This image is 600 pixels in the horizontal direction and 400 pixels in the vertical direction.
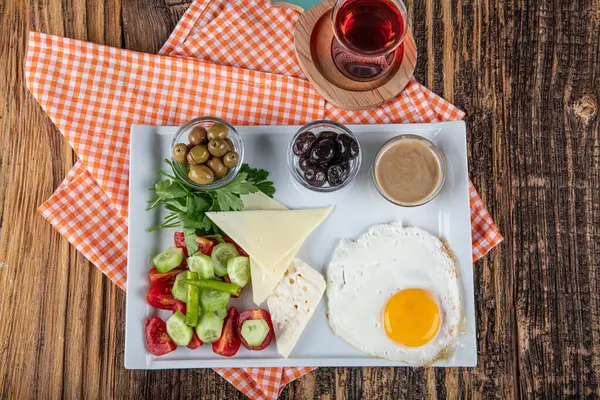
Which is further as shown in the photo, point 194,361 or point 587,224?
point 587,224

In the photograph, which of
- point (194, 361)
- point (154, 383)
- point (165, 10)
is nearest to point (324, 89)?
point (165, 10)

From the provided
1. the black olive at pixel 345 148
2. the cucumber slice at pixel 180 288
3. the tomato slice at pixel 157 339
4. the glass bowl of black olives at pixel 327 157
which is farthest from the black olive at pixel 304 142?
the tomato slice at pixel 157 339

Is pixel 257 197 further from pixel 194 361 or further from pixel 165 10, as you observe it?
pixel 165 10

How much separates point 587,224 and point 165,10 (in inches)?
95.3

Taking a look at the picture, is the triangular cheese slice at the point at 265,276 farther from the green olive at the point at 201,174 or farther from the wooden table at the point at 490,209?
the wooden table at the point at 490,209

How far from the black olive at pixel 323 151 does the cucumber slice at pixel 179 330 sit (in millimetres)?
928

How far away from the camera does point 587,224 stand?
2672mm

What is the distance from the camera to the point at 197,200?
2.38m

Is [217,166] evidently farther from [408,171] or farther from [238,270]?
[408,171]

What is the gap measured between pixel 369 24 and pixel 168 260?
56.5 inches

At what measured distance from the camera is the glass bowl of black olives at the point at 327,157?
2318 millimetres

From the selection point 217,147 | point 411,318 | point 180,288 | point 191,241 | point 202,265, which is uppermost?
point 217,147

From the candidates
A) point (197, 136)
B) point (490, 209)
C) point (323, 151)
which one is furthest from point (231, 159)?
point (490, 209)

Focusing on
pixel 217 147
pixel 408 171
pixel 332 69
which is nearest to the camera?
pixel 217 147
